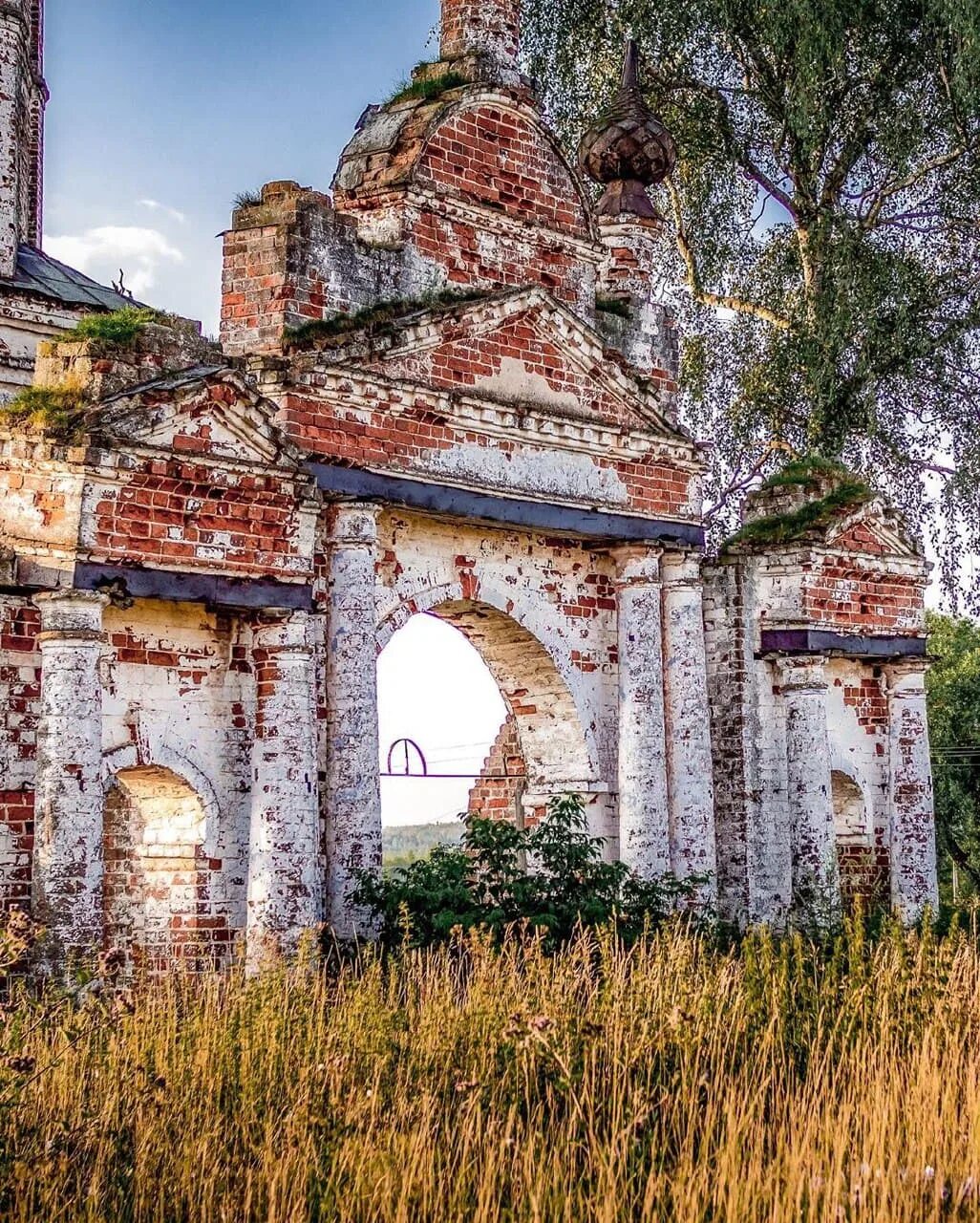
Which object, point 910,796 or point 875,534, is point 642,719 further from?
point 910,796

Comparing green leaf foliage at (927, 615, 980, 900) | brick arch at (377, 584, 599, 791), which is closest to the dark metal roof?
brick arch at (377, 584, 599, 791)

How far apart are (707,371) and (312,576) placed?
37.8 ft

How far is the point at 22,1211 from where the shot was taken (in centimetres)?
551

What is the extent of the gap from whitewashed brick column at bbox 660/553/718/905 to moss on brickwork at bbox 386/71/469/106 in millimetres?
3717

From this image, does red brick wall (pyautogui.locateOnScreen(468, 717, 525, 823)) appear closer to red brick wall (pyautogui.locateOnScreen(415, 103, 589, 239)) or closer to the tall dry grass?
red brick wall (pyautogui.locateOnScreen(415, 103, 589, 239))

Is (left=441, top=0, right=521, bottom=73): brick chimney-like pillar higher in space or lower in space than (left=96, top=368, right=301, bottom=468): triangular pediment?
higher

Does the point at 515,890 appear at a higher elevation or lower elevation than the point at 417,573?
lower

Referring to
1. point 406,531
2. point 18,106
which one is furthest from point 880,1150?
point 18,106

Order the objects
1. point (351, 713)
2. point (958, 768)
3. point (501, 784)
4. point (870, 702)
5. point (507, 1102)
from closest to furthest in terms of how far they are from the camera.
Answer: point (507, 1102) < point (351, 713) < point (870, 702) < point (501, 784) < point (958, 768)

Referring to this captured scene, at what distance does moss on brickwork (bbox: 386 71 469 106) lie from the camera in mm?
12680

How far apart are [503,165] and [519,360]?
5.25 feet

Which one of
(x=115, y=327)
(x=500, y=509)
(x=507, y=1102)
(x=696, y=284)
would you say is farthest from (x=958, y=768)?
(x=507, y=1102)

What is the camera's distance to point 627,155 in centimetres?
1380

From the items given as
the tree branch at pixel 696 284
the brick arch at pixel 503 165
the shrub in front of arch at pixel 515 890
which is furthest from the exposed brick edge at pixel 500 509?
the tree branch at pixel 696 284
